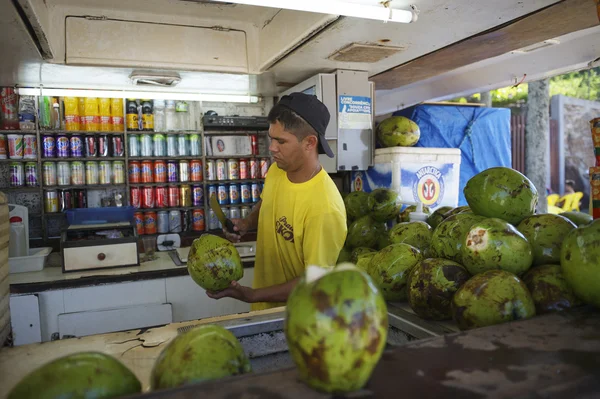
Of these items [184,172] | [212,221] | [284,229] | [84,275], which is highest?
[184,172]

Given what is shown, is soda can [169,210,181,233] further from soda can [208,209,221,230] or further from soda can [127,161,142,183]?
soda can [127,161,142,183]

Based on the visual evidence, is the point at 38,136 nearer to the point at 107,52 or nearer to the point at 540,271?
the point at 107,52

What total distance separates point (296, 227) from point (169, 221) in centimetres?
317

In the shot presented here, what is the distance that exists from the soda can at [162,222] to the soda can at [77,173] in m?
0.86

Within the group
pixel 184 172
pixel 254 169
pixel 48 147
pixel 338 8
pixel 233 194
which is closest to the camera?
pixel 338 8

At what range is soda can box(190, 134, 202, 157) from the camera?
4.96m

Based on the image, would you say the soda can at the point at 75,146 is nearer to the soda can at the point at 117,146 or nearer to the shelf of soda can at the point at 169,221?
the soda can at the point at 117,146

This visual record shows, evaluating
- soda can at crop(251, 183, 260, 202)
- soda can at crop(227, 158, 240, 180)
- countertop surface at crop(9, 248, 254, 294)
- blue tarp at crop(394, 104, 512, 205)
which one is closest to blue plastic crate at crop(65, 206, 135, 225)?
countertop surface at crop(9, 248, 254, 294)

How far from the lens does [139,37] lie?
3232 mm

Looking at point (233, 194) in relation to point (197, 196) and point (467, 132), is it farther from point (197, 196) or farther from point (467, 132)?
point (467, 132)

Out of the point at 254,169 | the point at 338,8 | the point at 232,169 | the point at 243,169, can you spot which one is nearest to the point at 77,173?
the point at 232,169

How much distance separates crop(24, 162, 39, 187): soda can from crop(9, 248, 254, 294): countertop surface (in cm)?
156

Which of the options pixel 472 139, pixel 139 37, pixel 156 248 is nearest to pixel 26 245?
pixel 156 248

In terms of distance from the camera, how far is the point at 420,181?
3693 mm
